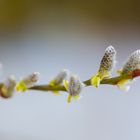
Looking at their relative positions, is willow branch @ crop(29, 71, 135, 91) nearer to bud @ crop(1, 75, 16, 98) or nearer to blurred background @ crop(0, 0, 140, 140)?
bud @ crop(1, 75, 16, 98)

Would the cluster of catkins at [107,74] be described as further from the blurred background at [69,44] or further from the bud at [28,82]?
the blurred background at [69,44]

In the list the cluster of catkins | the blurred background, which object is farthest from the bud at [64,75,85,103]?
the blurred background

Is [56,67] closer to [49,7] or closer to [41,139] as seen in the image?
[49,7]

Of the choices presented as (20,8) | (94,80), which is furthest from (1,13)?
(94,80)

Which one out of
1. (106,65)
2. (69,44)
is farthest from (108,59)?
(69,44)

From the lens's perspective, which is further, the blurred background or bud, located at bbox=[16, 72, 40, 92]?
the blurred background

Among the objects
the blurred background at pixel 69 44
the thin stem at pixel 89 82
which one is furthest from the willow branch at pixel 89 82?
the blurred background at pixel 69 44
